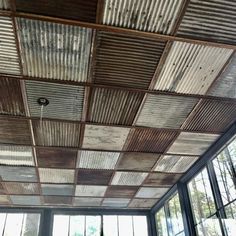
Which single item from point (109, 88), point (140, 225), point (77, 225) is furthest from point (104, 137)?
point (140, 225)

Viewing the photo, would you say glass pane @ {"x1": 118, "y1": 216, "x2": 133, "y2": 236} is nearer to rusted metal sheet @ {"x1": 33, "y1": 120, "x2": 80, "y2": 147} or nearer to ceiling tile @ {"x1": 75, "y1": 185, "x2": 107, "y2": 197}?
ceiling tile @ {"x1": 75, "y1": 185, "x2": 107, "y2": 197}

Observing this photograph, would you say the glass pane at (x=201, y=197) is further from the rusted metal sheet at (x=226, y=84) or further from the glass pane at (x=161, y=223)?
the rusted metal sheet at (x=226, y=84)

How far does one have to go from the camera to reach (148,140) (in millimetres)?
3781

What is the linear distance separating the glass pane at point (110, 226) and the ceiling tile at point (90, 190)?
1.15m

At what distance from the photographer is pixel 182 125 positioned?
3461mm

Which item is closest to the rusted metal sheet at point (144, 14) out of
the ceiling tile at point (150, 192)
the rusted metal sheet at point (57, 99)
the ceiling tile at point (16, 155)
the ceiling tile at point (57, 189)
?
the rusted metal sheet at point (57, 99)

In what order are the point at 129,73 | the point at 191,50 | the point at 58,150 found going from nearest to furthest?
the point at 191,50, the point at 129,73, the point at 58,150

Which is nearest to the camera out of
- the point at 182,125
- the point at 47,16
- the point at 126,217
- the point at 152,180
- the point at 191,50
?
the point at 47,16

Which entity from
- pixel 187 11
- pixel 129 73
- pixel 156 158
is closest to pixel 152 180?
pixel 156 158

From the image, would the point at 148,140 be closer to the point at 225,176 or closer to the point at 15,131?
the point at 225,176

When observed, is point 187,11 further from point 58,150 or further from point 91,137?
point 58,150

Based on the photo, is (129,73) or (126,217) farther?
(126,217)

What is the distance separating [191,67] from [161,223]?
187 inches

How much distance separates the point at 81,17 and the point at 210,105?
6.04 feet
